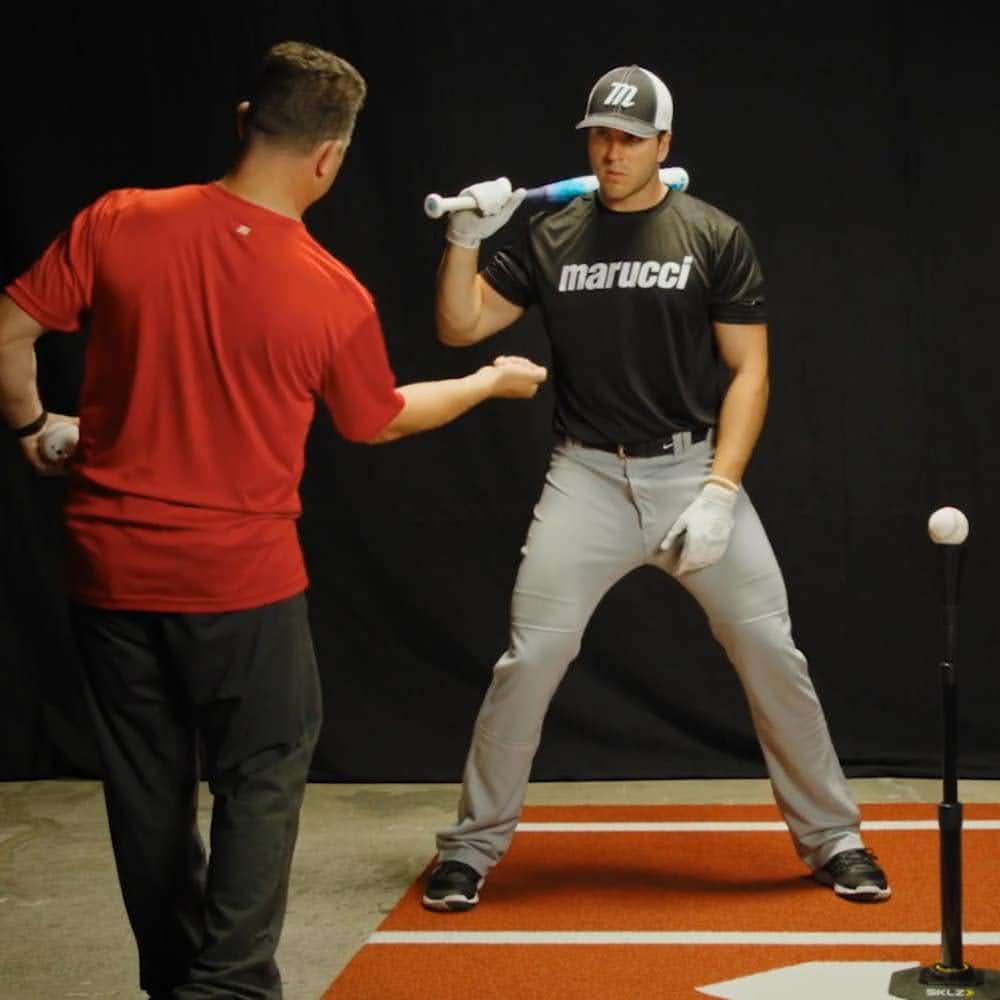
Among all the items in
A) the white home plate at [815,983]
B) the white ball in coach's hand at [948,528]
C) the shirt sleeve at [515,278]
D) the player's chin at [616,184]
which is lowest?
the white home plate at [815,983]

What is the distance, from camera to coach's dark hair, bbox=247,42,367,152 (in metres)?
2.85

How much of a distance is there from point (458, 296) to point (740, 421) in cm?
69

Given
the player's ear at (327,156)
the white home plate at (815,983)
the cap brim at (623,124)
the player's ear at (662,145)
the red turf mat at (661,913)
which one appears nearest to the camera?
the player's ear at (327,156)

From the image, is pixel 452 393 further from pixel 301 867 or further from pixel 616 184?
pixel 301 867

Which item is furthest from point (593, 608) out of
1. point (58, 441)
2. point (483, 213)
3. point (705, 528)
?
point (58, 441)

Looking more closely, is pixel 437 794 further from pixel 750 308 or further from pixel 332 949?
pixel 750 308

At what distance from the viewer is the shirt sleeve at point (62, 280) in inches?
110

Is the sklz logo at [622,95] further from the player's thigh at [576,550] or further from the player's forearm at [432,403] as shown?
the player's forearm at [432,403]

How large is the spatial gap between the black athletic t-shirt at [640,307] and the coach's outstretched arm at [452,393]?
754 millimetres

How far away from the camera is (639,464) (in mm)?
4035

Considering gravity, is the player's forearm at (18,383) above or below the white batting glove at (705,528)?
above

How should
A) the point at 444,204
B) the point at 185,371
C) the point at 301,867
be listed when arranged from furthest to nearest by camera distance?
1. the point at 301,867
2. the point at 444,204
3. the point at 185,371

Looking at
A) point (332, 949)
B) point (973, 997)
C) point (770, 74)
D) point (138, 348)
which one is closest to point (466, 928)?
point (332, 949)

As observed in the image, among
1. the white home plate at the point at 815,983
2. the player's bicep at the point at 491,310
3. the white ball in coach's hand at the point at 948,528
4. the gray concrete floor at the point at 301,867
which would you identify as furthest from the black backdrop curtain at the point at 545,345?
the white ball in coach's hand at the point at 948,528
